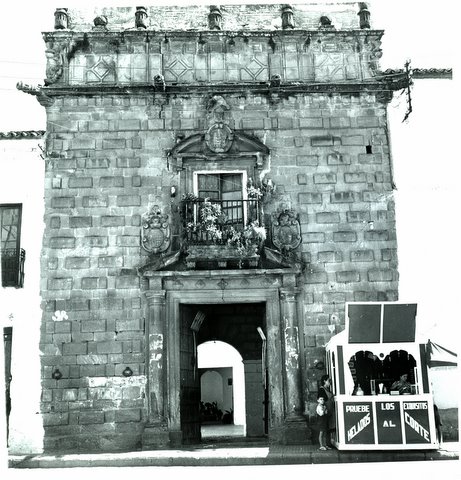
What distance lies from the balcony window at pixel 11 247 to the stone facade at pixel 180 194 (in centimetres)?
57

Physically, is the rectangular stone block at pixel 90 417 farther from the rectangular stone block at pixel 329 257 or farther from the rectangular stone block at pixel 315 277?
the rectangular stone block at pixel 329 257

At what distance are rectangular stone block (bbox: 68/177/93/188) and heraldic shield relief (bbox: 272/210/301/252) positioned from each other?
4.04m

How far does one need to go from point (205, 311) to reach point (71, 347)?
12.4 feet

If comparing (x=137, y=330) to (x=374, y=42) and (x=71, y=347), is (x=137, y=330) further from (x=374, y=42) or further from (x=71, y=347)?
(x=374, y=42)

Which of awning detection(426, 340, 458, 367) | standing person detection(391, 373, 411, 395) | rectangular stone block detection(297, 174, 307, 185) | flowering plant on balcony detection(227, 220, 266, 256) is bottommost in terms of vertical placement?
standing person detection(391, 373, 411, 395)

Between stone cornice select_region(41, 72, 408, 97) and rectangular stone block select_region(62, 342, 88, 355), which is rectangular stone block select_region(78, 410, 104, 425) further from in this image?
stone cornice select_region(41, 72, 408, 97)

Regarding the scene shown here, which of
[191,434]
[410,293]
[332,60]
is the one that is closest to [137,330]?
[191,434]

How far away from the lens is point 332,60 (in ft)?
47.8

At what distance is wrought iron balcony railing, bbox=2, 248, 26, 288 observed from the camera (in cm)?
1361

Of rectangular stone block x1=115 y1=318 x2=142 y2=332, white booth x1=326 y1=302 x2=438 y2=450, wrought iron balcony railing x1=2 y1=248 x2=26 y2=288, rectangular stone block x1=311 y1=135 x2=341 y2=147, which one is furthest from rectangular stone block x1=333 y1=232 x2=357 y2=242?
wrought iron balcony railing x1=2 y1=248 x2=26 y2=288

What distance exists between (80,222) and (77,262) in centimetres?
86

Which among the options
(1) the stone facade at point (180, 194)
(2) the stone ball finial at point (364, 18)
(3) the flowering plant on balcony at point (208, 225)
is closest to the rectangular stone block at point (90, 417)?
(1) the stone facade at point (180, 194)

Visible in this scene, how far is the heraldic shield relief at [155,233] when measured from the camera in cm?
1360

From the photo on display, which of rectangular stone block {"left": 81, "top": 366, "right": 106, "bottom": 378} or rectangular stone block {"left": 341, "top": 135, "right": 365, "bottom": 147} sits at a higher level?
rectangular stone block {"left": 341, "top": 135, "right": 365, "bottom": 147}
